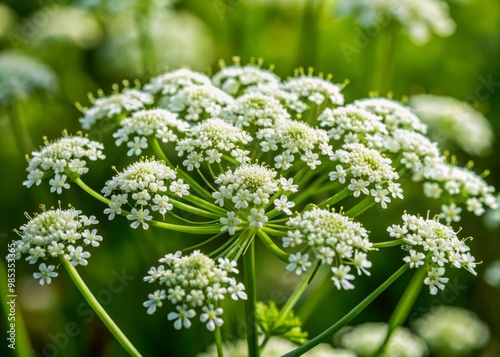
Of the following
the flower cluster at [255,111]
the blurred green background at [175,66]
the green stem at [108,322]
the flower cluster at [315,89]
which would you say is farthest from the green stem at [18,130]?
the green stem at [108,322]

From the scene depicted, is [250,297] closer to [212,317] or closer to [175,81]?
[212,317]

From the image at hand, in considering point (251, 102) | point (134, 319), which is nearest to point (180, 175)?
point (251, 102)

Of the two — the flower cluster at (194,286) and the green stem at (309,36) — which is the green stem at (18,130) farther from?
the flower cluster at (194,286)

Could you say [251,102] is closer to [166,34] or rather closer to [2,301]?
[2,301]

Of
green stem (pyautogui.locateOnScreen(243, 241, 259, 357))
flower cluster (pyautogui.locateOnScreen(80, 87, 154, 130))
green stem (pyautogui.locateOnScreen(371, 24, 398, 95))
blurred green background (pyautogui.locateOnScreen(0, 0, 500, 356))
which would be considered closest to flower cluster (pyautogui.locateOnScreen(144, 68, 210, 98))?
flower cluster (pyautogui.locateOnScreen(80, 87, 154, 130))

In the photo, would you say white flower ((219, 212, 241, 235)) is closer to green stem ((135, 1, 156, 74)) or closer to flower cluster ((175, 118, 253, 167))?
flower cluster ((175, 118, 253, 167))
